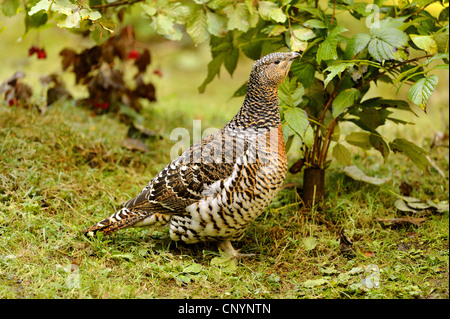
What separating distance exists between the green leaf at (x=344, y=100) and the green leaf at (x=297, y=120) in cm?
25

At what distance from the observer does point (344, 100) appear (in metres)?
3.82

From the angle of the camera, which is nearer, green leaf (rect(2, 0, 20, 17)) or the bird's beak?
the bird's beak

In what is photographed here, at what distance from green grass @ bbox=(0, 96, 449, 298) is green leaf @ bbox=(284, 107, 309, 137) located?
0.94 metres

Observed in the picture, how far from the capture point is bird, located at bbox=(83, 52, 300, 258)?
3.60m

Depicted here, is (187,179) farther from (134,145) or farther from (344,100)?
(134,145)

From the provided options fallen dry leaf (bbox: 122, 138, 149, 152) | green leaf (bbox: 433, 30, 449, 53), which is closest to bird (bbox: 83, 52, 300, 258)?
green leaf (bbox: 433, 30, 449, 53)

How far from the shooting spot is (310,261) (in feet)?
12.8

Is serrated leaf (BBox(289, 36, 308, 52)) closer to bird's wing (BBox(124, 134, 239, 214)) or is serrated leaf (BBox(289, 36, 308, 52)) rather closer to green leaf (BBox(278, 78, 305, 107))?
green leaf (BBox(278, 78, 305, 107))

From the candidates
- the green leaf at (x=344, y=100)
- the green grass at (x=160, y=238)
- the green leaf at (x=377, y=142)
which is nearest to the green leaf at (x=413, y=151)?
the green leaf at (x=377, y=142)

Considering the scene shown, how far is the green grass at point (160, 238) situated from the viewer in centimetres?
341

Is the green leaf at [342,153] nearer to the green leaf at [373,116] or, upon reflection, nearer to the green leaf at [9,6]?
the green leaf at [373,116]

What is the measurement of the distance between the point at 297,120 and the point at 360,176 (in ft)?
4.29

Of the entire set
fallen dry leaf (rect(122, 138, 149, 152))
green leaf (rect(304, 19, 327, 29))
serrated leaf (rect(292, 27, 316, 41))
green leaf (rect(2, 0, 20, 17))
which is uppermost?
green leaf (rect(2, 0, 20, 17))

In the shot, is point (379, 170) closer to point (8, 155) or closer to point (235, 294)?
point (235, 294)
